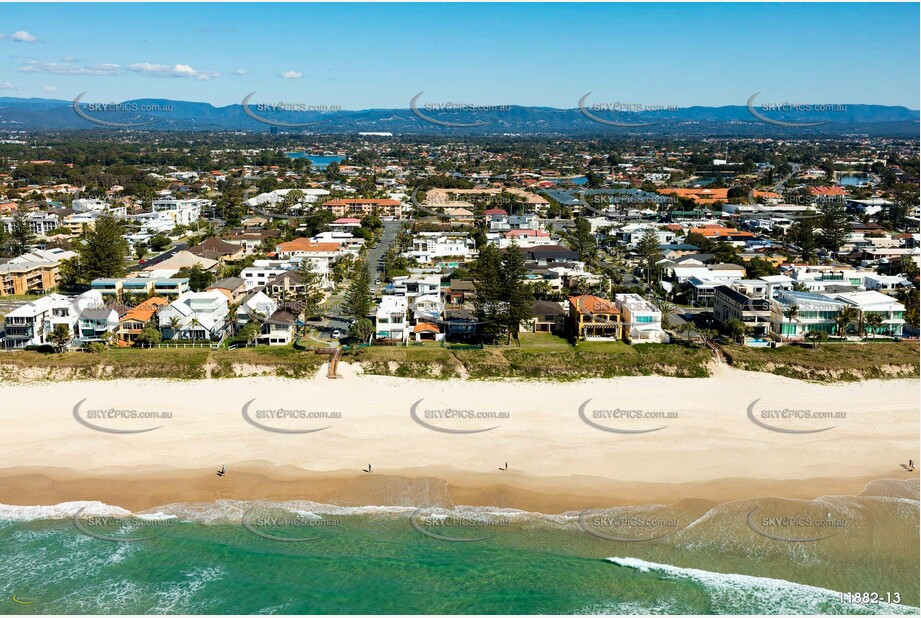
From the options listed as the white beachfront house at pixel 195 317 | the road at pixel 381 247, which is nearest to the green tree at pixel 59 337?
the white beachfront house at pixel 195 317

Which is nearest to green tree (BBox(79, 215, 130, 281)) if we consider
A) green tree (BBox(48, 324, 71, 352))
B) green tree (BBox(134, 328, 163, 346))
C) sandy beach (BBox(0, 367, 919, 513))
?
green tree (BBox(48, 324, 71, 352))

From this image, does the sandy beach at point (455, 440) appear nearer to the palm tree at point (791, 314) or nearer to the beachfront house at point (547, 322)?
the palm tree at point (791, 314)

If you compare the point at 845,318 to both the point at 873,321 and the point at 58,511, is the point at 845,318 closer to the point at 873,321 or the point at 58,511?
the point at 873,321

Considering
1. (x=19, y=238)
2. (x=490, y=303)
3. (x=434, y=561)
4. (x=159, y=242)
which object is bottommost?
(x=434, y=561)

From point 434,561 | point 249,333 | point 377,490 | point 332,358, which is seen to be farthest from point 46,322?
point 434,561

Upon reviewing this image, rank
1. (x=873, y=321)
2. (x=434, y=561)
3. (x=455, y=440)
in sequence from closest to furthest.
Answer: (x=434, y=561), (x=455, y=440), (x=873, y=321)

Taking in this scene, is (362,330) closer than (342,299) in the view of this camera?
Yes
